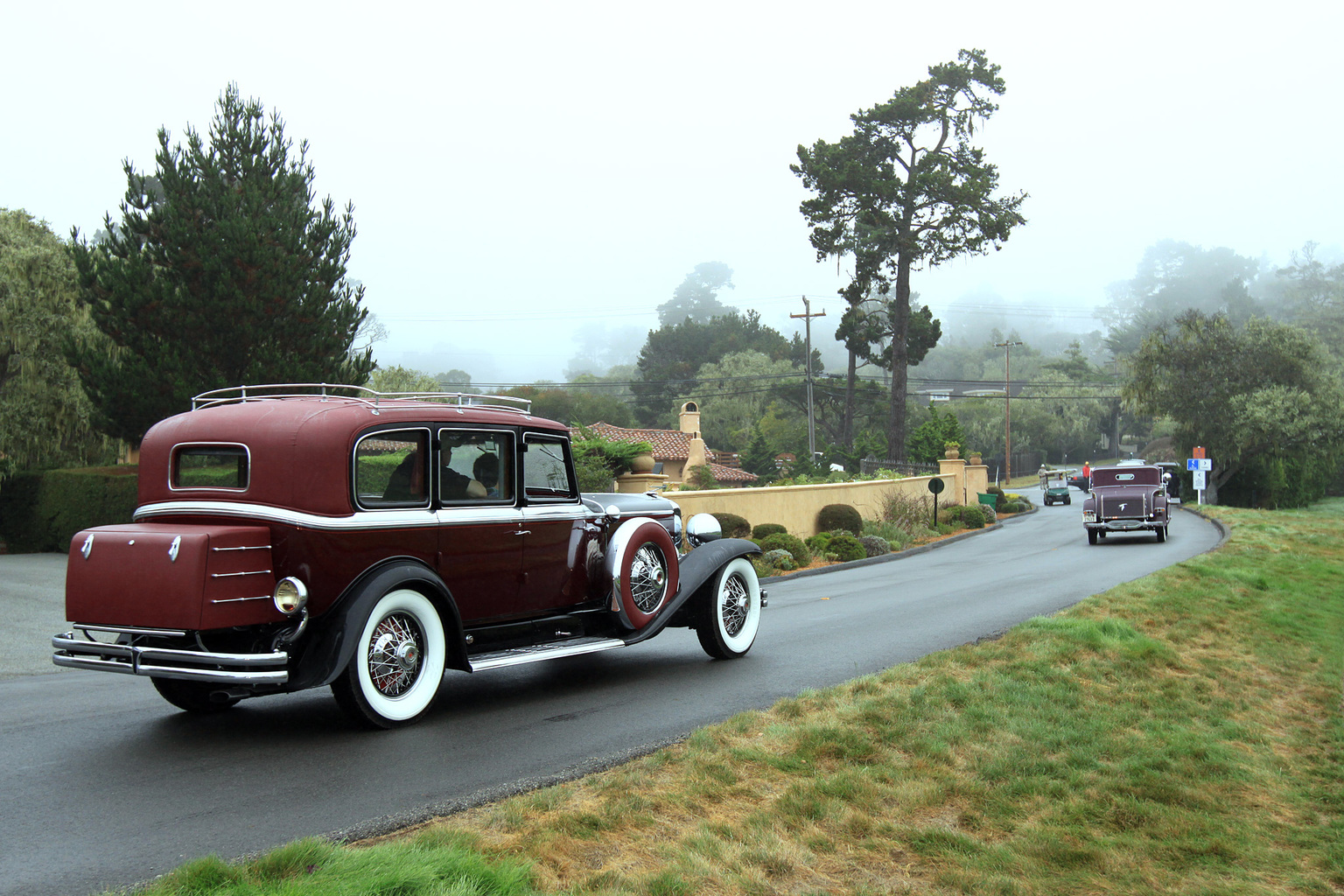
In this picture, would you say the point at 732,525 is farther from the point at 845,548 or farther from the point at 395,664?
the point at 395,664

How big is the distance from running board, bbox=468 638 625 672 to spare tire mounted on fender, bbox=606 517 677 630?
0.30m

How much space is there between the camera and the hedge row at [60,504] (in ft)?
66.2

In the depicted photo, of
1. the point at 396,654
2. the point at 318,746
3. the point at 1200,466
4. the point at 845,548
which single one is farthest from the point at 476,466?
the point at 1200,466

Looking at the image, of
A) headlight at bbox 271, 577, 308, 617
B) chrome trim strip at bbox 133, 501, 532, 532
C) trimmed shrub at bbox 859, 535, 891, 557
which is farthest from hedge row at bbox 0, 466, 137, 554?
trimmed shrub at bbox 859, 535, 891, 557

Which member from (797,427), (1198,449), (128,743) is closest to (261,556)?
(128,743)

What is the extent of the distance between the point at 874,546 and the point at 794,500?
2236 millimetres

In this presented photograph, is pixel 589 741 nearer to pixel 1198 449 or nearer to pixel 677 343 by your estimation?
pixel 1198 449

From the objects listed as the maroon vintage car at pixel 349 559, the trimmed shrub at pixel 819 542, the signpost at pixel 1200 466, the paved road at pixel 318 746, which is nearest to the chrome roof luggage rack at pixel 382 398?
the maroon vintage car at pixel 349 559

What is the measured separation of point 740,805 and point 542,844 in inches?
42.4

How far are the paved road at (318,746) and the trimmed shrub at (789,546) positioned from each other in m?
8.98

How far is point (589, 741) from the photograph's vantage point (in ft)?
19.9

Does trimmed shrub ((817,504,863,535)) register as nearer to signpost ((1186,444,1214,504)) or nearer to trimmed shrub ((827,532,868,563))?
trimmed shrub ((827,532,868,563))

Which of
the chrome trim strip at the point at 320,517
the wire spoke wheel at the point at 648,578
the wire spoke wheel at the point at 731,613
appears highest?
the chrome trim strip at the point at 320,517

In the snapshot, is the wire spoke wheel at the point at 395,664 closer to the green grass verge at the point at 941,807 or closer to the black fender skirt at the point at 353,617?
the black fender skirt at the point at 353,617
